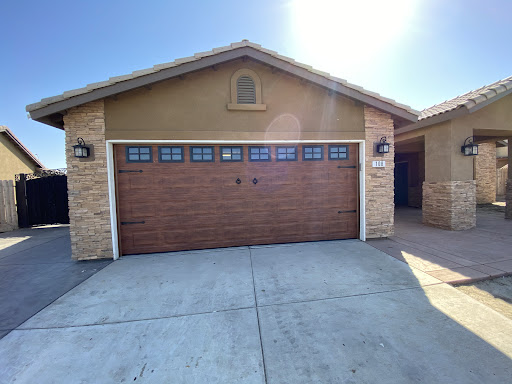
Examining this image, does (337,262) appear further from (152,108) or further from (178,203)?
(152,108)

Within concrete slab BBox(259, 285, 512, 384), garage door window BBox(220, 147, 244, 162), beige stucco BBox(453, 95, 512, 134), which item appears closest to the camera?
concrete slab BBox(259, 285, 512, 384)

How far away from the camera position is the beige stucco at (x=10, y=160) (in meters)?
11.0

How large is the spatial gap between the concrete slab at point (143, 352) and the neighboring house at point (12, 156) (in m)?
12.9

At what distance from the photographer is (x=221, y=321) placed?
2.84 metres

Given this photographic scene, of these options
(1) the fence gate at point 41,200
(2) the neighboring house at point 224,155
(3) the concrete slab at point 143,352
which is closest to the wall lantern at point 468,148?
(2) the neighboring house at point 224,155

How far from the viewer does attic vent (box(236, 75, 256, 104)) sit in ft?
17.5

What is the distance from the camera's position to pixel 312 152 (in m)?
5.80

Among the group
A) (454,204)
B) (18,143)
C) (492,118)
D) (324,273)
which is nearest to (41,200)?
(18,143)

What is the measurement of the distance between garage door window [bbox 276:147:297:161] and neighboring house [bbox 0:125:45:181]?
1359 centimetres

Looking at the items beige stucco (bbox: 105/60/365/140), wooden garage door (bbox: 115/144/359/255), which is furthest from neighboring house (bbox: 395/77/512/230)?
wooden garage door (bbox: 115/144/359/255)

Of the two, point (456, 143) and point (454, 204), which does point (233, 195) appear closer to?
point (454, 204)

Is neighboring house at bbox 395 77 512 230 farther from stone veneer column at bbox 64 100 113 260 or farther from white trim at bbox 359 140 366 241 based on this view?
stone veneer column at bbox 64 100 113 260

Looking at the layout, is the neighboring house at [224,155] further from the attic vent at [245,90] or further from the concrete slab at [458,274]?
the concrete slab at [458,274]

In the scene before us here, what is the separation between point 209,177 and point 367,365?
174 inches
